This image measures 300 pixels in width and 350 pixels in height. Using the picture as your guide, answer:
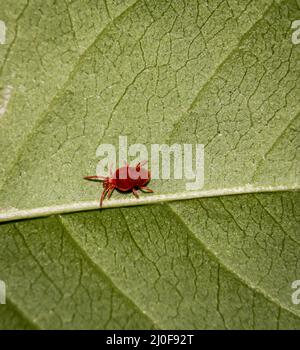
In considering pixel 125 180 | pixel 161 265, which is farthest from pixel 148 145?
pixel 161 265

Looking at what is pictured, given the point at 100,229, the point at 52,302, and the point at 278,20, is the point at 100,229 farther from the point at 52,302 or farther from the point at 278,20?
the point at 278,20

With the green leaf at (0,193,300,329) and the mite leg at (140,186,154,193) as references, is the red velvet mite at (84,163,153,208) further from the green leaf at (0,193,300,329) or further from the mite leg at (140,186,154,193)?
the green leaf at (0,193,300,329)

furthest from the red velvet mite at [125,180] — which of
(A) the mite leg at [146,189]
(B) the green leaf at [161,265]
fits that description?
(B) the green leaf at [161,265]

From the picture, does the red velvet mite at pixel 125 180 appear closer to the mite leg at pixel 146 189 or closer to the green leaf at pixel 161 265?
the mite leg at pixel 146 189

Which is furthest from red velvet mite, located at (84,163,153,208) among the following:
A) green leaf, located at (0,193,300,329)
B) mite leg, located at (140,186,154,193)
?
green leaf, located at (0,193,300,329)

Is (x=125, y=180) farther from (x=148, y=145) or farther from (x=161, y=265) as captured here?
(x=161, y=265)

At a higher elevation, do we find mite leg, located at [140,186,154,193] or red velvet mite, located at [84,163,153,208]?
red velvet mite, located at [84,163,153,208]
